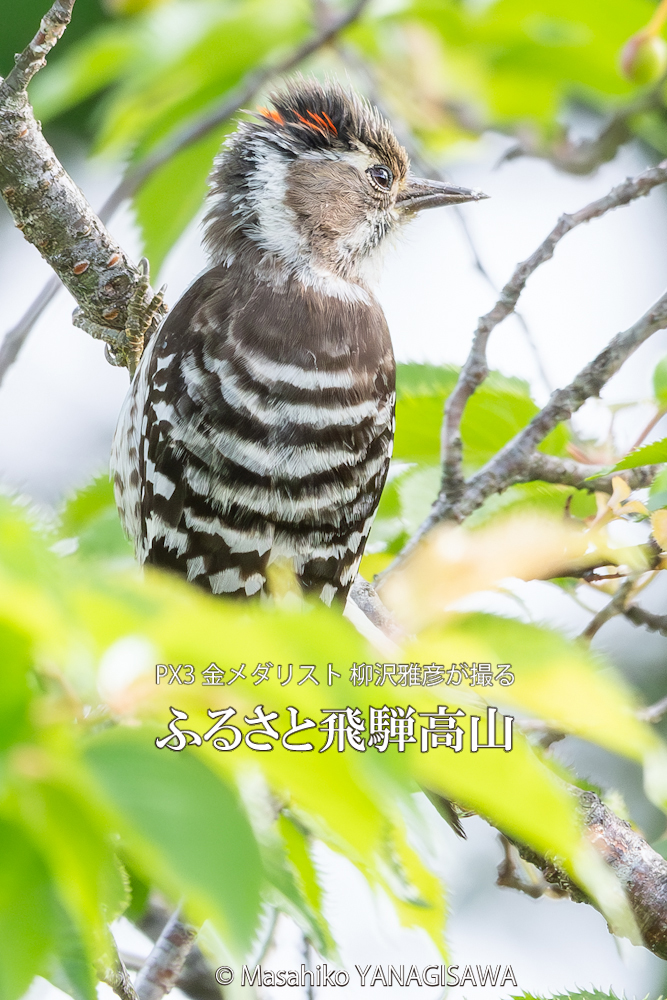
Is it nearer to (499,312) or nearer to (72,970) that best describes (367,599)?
(499,312)

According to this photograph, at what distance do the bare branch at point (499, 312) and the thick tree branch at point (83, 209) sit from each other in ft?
2.17

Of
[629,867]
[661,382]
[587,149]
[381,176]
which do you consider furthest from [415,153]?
[629,867]

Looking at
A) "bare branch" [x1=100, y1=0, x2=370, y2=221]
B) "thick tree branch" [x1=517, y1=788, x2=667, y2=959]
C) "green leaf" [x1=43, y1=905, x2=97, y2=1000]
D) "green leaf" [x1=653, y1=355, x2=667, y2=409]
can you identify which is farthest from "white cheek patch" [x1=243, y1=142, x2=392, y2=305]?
"green leaf" [x1=43, y1=905, x2=97, y2=1000]

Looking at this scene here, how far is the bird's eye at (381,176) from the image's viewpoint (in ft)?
7.95

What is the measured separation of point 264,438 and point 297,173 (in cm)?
85

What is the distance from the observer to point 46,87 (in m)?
2.06

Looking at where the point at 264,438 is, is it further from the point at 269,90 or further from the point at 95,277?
the point at 269,90

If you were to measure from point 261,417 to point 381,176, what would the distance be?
95cm

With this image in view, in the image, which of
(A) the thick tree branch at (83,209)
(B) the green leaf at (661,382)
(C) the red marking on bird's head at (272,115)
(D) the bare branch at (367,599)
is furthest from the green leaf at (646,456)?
(C) the red marking on bird's head at (272,115)

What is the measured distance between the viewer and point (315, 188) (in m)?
2.32

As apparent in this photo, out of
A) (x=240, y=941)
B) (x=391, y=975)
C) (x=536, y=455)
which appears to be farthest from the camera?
(x=536, y=455)

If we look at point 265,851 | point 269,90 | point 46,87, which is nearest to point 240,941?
point 265,851

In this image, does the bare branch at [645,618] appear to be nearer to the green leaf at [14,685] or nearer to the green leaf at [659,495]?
the green leaf at [659,495]

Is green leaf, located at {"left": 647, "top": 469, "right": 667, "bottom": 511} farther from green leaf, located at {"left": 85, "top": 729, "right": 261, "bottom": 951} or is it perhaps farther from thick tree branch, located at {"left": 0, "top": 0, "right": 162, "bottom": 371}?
thick tree branch, located at {"left": 0, "top": 0, "right": 162, "bottom": 371}
